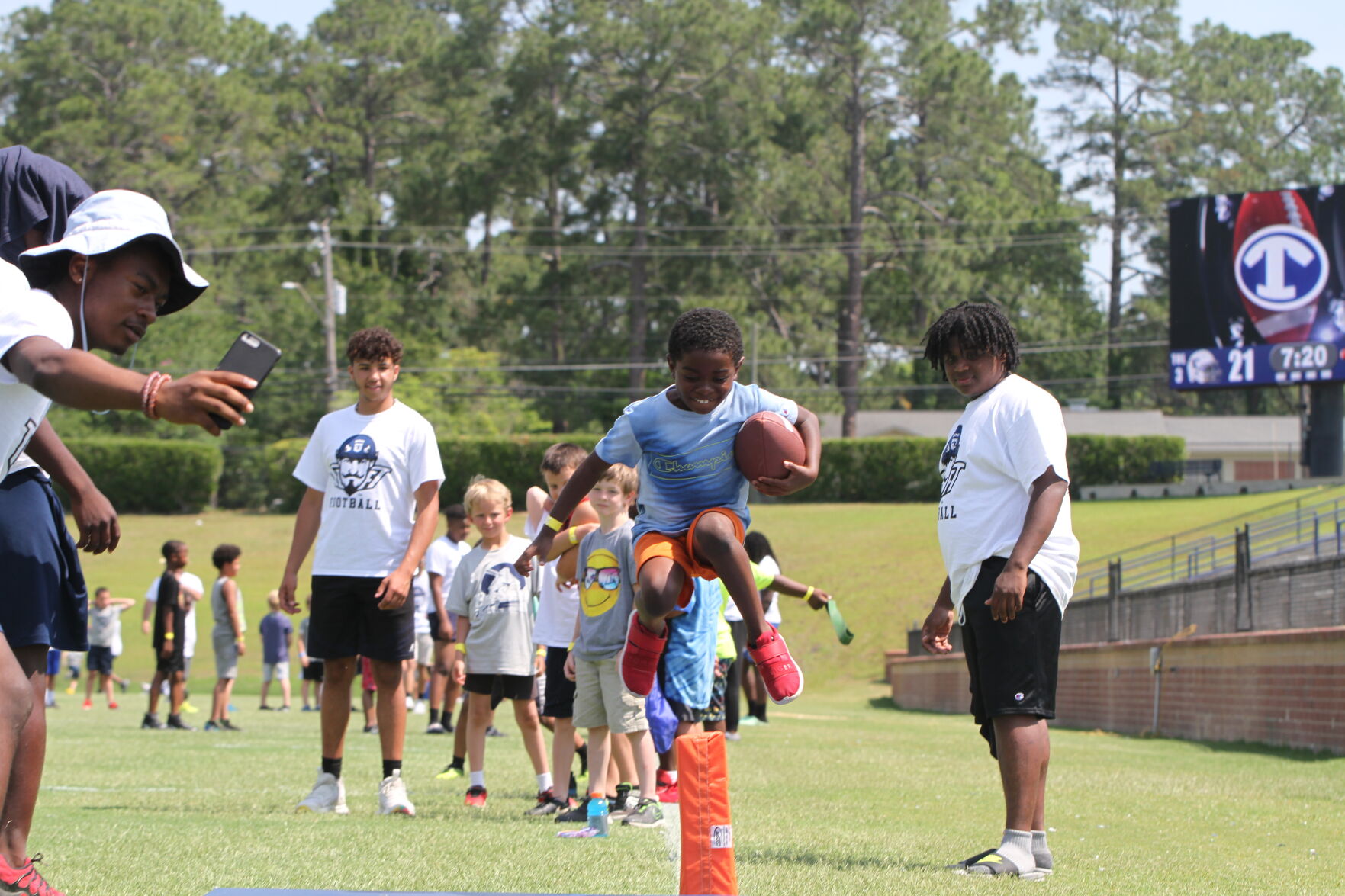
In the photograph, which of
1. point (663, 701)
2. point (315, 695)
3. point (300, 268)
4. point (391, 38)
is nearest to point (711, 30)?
point (391, 38)

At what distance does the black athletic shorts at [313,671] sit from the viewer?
16434 mm

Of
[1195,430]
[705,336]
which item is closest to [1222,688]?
[705,336]

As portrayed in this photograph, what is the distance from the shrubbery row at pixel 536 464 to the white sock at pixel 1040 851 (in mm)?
46424

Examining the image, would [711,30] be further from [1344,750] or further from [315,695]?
[1344,750]

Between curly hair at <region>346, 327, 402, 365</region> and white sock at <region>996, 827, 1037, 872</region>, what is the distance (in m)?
3.65

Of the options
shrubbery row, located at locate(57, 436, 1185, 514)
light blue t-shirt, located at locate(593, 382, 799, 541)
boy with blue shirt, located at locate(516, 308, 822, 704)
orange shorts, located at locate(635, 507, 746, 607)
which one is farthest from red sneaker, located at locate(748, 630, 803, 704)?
shrubbery row, located at locate(57, 436, 1185, 514)

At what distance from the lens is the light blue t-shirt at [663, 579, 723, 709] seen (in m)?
5.52

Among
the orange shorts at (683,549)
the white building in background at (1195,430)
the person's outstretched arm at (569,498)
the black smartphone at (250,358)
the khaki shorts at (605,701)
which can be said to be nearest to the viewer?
the black smartphone at (250,358)

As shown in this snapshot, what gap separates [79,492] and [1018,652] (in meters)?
3.24

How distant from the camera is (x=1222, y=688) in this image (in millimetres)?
13539

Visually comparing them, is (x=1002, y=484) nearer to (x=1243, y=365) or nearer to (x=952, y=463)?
(x=952, y=463)

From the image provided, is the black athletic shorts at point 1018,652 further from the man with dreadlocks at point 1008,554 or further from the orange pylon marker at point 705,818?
the orange pylon marker at point 705,818

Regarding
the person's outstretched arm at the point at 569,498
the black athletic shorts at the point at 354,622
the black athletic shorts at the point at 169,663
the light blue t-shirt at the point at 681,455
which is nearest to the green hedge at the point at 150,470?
the black athletic shorts at the point at 169,663

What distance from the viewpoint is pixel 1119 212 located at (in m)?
66.6
